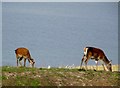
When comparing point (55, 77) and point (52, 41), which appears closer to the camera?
point (55, 77)

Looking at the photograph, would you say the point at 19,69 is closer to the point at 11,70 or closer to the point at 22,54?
the point at 11,70

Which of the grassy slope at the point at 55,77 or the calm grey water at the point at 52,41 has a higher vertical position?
the calm grey water at the point at 52,41

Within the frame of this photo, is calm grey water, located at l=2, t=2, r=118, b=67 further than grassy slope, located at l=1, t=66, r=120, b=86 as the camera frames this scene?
Yes

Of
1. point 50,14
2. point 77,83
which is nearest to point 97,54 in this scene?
point 77,83

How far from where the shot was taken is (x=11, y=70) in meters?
19.8

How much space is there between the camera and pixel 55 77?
1948cm

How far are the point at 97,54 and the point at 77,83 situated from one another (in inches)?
206

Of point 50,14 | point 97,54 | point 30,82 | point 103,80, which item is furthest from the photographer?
point 50,14

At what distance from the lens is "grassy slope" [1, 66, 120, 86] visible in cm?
1875

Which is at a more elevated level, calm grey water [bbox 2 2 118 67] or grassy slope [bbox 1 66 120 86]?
calm grey water [bbox 2 2 118 67]

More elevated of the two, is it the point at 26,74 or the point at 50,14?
the point at 50,14

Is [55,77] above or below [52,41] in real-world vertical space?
below

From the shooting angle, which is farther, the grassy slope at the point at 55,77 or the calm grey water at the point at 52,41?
the calm grey water at the point at 52,41

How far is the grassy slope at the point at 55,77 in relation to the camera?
18750 millimetres
